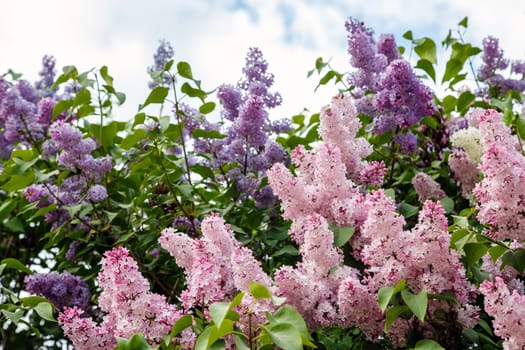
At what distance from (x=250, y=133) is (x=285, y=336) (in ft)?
4.31

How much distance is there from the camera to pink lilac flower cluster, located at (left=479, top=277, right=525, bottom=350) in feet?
4.85

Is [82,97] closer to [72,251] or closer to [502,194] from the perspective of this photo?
[72,251]

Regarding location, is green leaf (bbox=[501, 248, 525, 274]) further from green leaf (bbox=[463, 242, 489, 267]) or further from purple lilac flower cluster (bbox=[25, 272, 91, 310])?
purple lilac flower cluster (bbox=[25, 272, 91, 310])

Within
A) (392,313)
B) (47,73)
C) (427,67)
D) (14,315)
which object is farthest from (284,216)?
(47,73)

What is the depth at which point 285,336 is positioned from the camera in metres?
1.27

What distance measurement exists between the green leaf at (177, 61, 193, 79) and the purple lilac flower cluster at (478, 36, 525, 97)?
1.44m

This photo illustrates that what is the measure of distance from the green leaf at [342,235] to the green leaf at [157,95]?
2.95 feet

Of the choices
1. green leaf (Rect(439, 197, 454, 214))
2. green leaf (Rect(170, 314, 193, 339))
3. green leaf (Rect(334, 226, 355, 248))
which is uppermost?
green leaf (Rect(439, 197, 454, 214))

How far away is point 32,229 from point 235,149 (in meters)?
1.52

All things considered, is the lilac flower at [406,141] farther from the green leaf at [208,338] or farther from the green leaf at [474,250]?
the green leaf at [208,338]

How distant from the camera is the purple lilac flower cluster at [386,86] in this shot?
2.42 m

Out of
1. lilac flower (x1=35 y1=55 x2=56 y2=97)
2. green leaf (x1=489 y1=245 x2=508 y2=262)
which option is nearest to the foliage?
green leaf (x1=489 y1=245 x2=508 y2=262)

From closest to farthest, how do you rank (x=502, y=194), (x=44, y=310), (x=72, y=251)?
(x=502, y=194) < (x=44, y=310) < (x=72, y=251)

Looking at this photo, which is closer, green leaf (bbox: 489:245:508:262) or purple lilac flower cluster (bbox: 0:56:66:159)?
green leaf (bbox: 489:245:508:262)
